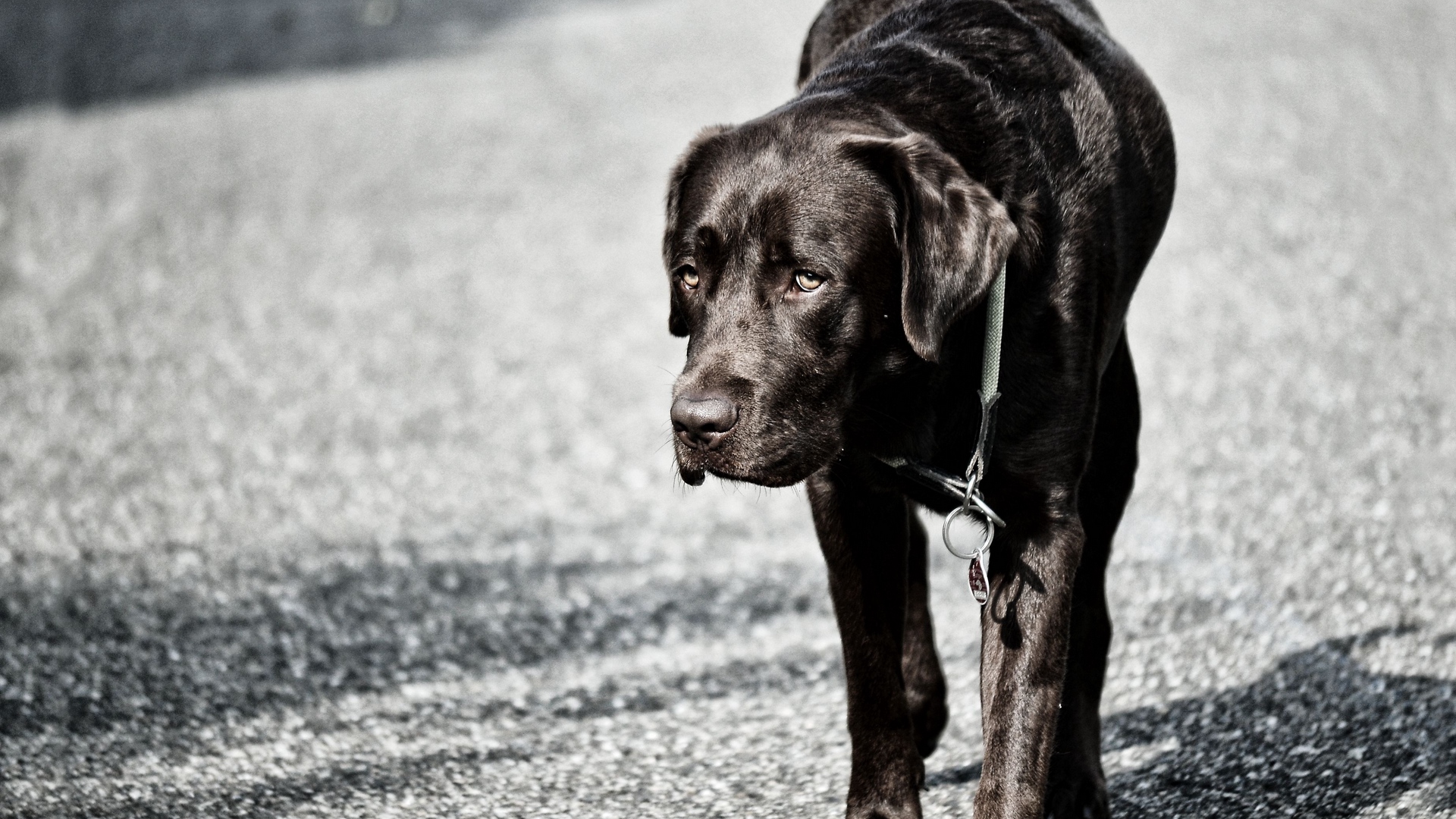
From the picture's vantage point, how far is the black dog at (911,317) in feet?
10.2

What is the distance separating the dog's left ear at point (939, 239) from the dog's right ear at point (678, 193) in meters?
0.48

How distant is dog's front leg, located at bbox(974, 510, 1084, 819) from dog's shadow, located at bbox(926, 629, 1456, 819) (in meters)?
0.73

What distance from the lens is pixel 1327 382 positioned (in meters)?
7.16

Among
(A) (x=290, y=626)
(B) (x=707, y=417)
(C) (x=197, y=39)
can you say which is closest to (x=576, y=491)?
(A) (x=290, y=626)

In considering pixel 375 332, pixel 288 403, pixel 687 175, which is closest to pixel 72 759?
pixel 687 175

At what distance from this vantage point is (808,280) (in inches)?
125

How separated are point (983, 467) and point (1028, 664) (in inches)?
17.3

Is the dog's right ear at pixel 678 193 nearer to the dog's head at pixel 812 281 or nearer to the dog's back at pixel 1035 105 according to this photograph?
the dog's head at pixel 812 281

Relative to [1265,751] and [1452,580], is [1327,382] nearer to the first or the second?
[1452,580]

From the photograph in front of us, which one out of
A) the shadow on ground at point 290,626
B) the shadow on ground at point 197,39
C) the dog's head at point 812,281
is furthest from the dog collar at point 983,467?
the shadow on ground at point 197,39

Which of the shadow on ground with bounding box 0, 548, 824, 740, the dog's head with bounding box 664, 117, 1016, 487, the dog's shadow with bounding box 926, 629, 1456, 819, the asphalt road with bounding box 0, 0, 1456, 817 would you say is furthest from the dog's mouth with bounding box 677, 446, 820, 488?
the shadow on ground with bounding box 0, 548, 824, 740

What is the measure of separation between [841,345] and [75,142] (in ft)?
42.6

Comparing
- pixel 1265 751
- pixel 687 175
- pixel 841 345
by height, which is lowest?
pixel 1265 751

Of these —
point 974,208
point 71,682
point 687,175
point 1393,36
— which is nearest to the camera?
point 974,208
